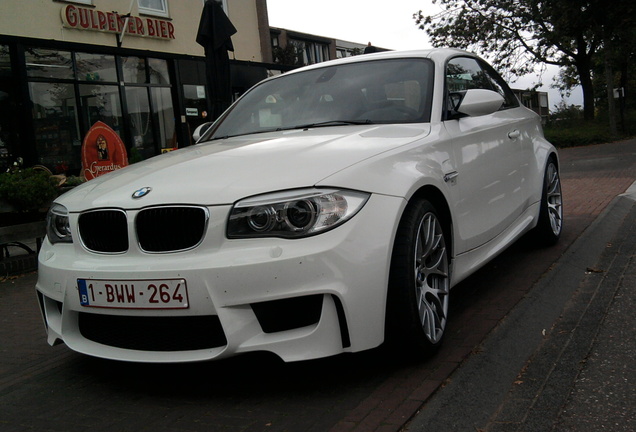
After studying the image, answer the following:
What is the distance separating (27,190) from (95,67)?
30.5ft

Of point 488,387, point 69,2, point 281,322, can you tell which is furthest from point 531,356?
point 69,2

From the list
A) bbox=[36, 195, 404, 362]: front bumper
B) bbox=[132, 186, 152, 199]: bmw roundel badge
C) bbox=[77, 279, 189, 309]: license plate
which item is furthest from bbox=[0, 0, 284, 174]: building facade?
bbox=[36, 195, 404, 362]: front bumper

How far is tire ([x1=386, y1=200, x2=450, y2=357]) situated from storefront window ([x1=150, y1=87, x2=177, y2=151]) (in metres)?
14.6

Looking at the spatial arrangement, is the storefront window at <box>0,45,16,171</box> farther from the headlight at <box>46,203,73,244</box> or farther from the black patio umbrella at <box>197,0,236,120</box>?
the headlight at <box>46,203,73,244</box>

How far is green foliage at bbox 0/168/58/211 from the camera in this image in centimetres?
706

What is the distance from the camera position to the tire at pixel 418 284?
312 centimetres

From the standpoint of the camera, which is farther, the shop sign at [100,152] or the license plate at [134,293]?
the shop sign at [100,152]

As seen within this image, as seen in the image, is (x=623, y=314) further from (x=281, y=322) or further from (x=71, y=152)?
(x=71, y=152)

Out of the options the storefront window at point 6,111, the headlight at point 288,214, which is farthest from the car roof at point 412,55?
the storefront window at point 6,111

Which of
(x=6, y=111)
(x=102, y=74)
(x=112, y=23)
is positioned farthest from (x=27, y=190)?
(x=112, y=23)

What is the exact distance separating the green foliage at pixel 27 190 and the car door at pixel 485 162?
4.60 metres

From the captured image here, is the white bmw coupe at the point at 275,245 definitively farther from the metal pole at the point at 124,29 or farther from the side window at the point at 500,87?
the metal pole at the point at 124,29

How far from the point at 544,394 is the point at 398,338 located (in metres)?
0.67

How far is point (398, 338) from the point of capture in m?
3.19
